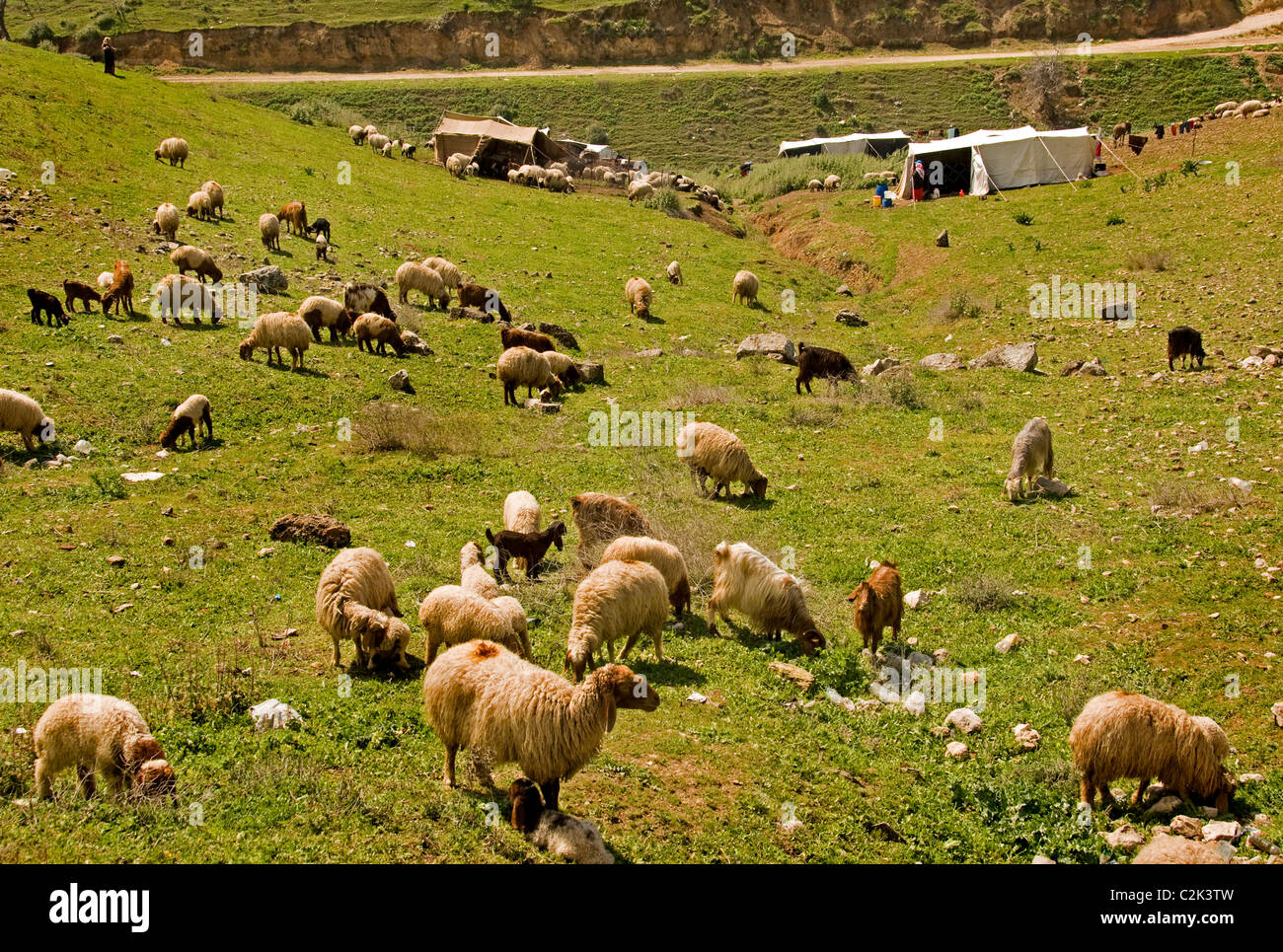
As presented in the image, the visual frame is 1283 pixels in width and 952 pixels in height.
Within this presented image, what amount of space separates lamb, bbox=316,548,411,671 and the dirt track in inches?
2552

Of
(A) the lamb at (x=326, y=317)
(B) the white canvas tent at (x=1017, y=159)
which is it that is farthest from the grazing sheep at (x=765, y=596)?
(B) the white canvas tent at (x=1017, y=159)

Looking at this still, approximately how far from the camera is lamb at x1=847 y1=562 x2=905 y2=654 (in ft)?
34.5

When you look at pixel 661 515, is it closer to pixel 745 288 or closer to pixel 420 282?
pixel 420 282

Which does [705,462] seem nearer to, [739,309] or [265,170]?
[739,309]

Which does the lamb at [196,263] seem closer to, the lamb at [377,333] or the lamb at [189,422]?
the lamb at [377,333]

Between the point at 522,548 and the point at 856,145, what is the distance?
48.5 metres

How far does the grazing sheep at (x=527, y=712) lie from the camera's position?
6.82 m

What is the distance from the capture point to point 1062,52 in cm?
7144

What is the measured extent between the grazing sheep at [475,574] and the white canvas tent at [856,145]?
47350 mm

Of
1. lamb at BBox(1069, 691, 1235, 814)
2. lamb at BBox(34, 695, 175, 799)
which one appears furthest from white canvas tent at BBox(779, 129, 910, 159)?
lamb at BBox(34, 695, 175, 799)
